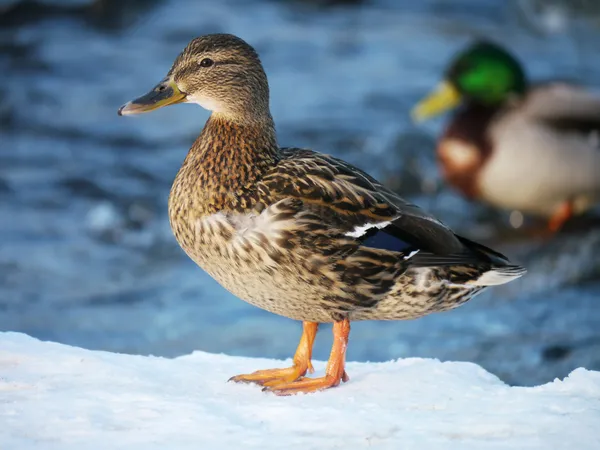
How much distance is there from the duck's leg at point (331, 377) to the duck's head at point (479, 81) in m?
6.04

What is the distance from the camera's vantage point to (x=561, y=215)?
9.44 metres

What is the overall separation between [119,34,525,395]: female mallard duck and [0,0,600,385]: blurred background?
2580mm

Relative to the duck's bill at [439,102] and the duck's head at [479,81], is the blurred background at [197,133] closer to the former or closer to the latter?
the duck's bill at [439,102]

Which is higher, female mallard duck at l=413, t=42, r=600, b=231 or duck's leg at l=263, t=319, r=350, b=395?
female mallard duck at l=413, t=42, r=600, b=231

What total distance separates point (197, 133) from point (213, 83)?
22.7ft

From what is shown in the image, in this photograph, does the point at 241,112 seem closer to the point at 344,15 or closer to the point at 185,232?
the point at 185,232

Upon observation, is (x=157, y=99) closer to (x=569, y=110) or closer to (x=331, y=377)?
(x=331, y=377)

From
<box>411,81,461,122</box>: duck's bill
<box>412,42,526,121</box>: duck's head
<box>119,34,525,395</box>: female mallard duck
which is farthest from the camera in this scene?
<box>411,81,461,122</box>: duck's bill

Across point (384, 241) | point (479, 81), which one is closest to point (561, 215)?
point (479, 81)

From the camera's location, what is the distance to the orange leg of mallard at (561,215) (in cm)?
940

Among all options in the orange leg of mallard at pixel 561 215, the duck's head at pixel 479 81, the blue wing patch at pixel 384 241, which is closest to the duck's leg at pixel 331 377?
the blue wing patch at pixel 384 241

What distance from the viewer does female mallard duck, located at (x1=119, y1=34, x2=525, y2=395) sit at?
3963 mm

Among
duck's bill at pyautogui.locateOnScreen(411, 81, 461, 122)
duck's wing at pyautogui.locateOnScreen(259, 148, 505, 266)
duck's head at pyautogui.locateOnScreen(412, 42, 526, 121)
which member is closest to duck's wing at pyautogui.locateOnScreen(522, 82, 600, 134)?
duck's head at pyautogui.locateOnScreen(412, 42, 526, 121)

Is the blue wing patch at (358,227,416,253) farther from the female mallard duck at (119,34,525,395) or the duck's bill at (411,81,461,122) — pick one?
the duck's bill at (411,81,461,122)
